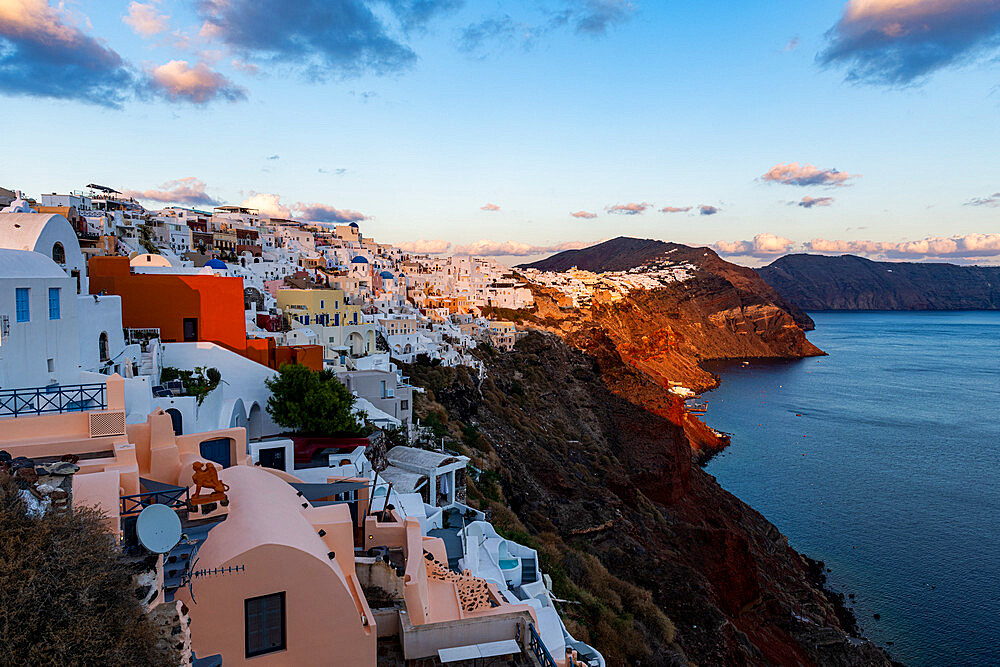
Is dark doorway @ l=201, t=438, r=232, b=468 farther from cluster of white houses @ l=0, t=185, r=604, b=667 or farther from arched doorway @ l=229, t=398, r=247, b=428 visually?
arched doorway @ l=229, t=398, r=247, b=428

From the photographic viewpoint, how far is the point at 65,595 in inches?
154

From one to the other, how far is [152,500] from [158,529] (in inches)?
36.9

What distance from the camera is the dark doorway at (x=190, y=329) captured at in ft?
61.8

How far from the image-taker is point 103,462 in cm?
627

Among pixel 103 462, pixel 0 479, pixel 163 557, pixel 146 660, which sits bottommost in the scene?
pixel 146 660

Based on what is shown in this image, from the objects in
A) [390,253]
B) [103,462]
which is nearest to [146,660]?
[103,462]

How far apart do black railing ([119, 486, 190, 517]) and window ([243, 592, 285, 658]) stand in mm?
1253

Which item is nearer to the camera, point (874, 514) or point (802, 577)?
point (802, 577)

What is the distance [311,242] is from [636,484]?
50.1 metres

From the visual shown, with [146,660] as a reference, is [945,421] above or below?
below

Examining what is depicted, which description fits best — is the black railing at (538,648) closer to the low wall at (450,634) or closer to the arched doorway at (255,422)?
the low wall at (450,634)

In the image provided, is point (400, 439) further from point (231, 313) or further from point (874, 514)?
point (874, 514)

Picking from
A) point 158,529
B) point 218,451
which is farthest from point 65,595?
point 218,451

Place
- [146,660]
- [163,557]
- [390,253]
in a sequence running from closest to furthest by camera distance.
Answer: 1. [146,660]
2. [163,557]
3. [390,253]
